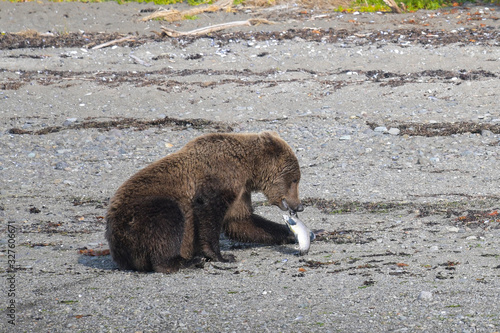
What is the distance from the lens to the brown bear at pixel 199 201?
5.91 meters

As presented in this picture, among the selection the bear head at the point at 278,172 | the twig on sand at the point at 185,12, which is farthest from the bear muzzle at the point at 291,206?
the twig on sand at the point at 185,12

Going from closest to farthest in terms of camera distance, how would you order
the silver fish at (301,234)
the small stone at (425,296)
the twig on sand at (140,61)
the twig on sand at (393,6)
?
the small stone at (425,296) < the silver fish at (301,234) < the twig on sand at (140,61) < the twig on sand at (393,6)

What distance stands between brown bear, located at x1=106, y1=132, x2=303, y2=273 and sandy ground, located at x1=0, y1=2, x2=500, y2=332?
8.3 inches

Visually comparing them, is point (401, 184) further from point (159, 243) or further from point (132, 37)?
point (132, 37)

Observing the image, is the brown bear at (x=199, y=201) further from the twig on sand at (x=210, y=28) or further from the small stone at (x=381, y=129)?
the twig on sand at (x=210, y=28)

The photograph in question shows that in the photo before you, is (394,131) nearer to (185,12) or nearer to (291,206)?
(291,206)

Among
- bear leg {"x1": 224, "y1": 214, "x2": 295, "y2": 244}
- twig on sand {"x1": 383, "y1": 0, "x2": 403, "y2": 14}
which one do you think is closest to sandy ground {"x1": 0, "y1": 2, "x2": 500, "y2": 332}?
bear leg {"x1": 224, "y1": 214, "x2": 295, "y2": 244}

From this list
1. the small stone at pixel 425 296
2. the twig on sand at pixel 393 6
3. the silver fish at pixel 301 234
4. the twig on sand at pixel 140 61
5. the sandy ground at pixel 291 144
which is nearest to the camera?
the small stone at pixel 425 296

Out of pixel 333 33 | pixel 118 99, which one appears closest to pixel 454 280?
pixel 118 99

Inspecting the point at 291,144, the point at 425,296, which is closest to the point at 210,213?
the point at 425,296

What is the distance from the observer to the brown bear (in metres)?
5.91

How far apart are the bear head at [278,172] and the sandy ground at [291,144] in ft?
1.82

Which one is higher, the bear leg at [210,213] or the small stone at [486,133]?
the bear leg at [210,213]

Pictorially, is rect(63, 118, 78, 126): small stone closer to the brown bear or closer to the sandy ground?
the sandy ground
